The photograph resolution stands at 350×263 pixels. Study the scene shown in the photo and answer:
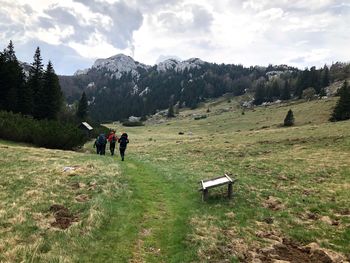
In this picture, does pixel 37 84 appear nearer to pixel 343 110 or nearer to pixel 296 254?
pixel 343 110

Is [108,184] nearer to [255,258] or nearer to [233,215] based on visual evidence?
[233,215]

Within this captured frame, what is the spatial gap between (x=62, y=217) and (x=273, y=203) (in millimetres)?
10823

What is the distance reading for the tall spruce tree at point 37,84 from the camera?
249 feet

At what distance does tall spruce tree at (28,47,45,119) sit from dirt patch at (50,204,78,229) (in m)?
63.6

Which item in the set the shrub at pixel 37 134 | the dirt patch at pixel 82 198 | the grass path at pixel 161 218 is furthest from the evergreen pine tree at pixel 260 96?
the dirt patch at pixel 82 198

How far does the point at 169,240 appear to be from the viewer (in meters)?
13.2

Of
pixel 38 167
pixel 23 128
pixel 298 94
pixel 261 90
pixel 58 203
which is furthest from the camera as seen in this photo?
pixel 261 90

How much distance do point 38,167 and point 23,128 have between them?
2165 cm

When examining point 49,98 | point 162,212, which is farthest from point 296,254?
point 49,98

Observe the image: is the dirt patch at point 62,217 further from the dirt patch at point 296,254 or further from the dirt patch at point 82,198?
the dirt patch at point 296,254

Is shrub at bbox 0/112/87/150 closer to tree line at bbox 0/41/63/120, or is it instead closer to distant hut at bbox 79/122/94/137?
distant hut at bbox 79/122/94/137

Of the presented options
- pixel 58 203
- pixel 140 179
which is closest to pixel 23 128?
pixel 140 179

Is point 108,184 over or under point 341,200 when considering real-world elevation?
over

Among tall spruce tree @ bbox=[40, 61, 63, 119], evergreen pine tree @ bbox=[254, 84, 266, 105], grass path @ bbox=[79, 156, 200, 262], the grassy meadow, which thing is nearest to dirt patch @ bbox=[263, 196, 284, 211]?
the grassy meadow
